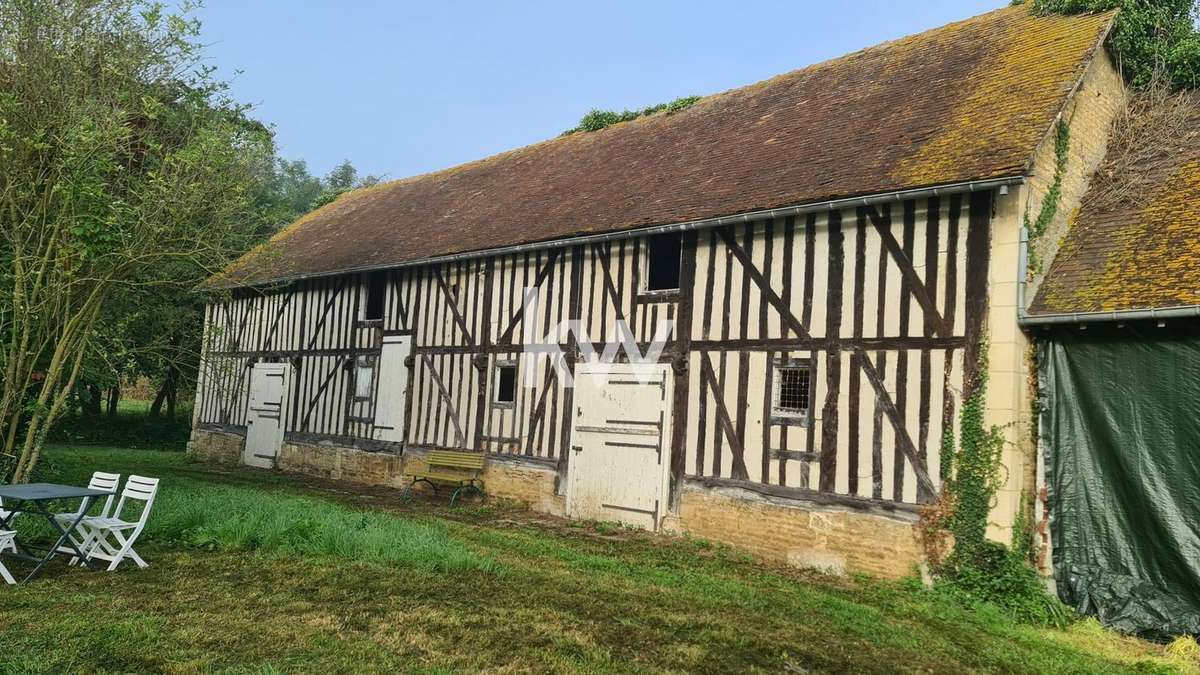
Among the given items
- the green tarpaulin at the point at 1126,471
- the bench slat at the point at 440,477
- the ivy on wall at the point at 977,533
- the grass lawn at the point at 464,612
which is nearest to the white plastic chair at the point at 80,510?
the grass lawn at the point at 464,612

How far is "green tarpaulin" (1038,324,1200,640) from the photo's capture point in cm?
614

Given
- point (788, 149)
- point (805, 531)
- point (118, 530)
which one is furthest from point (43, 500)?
point (788, 149)

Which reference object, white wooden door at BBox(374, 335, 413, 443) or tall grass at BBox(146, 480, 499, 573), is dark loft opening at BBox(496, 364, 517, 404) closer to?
white wooden door at BBox(374, 335, 413, 443)

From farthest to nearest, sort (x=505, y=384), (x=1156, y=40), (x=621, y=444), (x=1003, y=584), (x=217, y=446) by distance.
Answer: (x=217, y=446) → (x=505, y=384) → (x=621, y=444) → (x=1156, y=40) → (x=1003, y=584)

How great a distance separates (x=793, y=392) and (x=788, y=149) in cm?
339

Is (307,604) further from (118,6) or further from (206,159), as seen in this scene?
(118,6)

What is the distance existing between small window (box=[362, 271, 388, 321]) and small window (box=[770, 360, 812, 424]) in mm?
8049

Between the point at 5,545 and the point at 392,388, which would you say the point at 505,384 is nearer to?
the point at 392,388

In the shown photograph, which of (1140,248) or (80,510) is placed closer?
(80,510)

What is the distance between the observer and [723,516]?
8.81m

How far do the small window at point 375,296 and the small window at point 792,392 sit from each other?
8049mm

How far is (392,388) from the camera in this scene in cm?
1336

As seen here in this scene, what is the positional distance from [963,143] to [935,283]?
1.50 metres

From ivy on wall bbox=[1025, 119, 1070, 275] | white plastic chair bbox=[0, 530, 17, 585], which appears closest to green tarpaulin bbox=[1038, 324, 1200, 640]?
ivy on wall bbox=[1025, 119, 1070, 275]
